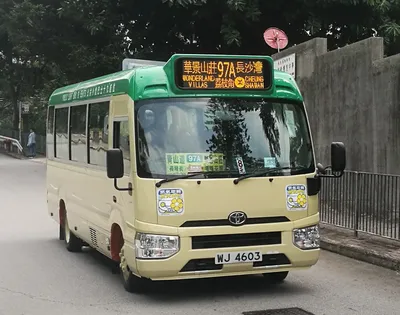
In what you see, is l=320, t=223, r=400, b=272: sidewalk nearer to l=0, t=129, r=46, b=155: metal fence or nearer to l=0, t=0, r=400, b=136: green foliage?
l=0, t=0, r=400, b=136: green foliage

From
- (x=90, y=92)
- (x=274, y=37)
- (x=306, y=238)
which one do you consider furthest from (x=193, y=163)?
(x=274, y=37)

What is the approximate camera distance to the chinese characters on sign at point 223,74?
21.4 feet

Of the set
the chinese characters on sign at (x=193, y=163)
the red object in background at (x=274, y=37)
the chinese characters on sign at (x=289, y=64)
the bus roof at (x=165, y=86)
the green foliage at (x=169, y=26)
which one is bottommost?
the chinese characters on sign at (x=193, y=163)

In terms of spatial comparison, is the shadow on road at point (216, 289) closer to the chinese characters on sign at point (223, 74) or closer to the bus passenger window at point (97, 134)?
the bus passenger window at point (97, 134)

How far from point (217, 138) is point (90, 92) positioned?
258 centimetres

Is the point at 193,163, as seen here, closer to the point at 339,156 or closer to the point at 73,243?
the point at 339,156

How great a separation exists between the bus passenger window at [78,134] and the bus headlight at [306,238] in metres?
3.33

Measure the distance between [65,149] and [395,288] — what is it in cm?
537

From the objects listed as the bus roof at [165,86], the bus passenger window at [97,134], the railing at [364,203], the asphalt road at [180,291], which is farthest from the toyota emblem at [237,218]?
the railing at [364,203]

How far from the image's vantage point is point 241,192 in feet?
20.9

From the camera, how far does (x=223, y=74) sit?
6.64m

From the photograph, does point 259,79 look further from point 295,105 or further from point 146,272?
point 146,272

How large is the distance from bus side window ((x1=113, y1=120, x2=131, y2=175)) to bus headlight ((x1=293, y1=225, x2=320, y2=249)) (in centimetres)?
192

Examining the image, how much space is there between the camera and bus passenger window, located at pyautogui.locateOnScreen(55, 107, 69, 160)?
970cm
